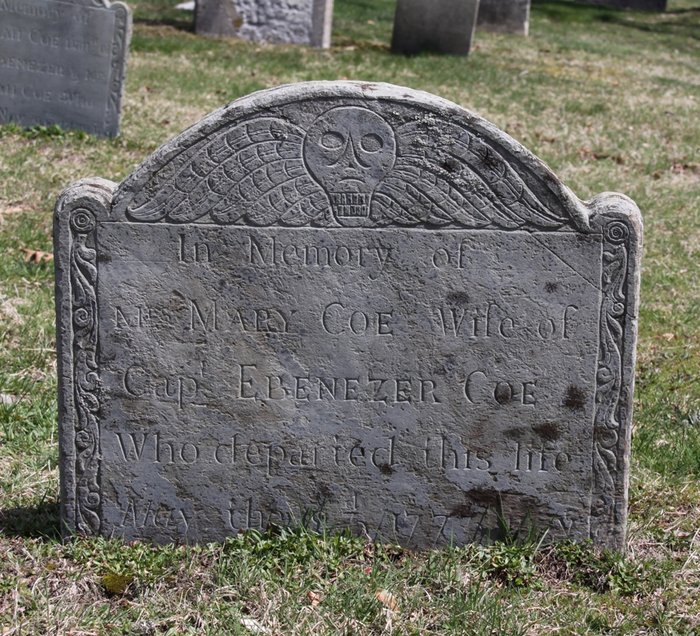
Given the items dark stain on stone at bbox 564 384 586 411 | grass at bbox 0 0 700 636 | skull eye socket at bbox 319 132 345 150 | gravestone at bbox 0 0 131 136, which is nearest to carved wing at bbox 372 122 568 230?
skull eye socket at bbox 319 132 345 150

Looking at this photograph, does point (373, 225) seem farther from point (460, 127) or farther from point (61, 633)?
point (61, 633)

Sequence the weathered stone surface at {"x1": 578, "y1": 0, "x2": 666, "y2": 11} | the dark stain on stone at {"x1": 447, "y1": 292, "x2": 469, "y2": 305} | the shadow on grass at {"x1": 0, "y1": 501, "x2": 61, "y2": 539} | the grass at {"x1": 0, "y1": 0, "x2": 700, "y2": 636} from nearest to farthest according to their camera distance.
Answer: the grass at {"x1": 0, "y1": 0, "x2": 700, "y2": 636} < the dark stain on stone at {"x1": 447, "y1": 292, "x2": 469, "y2": 305} < the shadow on grass at {"x1": 0, "y1": 501, "x2": 61, "y2": 539} < the weathered stone surface at {"x1": 578, "y1": 0, "x2": 666, "y2": 11}

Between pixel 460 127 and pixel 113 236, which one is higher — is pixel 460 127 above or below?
above

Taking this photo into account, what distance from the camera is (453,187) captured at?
3.47 meters

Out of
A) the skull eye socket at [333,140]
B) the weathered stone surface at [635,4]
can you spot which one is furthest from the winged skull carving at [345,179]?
the weathered stone surface at [635,4]

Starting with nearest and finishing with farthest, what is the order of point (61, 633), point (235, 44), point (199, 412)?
point (61, 633), point (199, 412), point (235, 44)

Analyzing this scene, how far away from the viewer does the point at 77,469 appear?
3.69 meters

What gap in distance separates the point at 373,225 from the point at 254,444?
83 cm

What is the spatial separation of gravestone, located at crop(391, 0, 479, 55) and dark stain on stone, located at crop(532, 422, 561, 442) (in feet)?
37.3

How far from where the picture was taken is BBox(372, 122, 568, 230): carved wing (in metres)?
3.45

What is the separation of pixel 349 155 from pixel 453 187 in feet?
1.12

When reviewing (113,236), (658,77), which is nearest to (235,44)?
(658,77)

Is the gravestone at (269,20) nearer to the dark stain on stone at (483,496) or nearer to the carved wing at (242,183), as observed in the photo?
the carved wing at (242,183)

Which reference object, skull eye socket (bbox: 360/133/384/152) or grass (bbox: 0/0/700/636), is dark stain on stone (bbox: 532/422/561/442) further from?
skull eye socket (bbox: 360/133/384/152)
